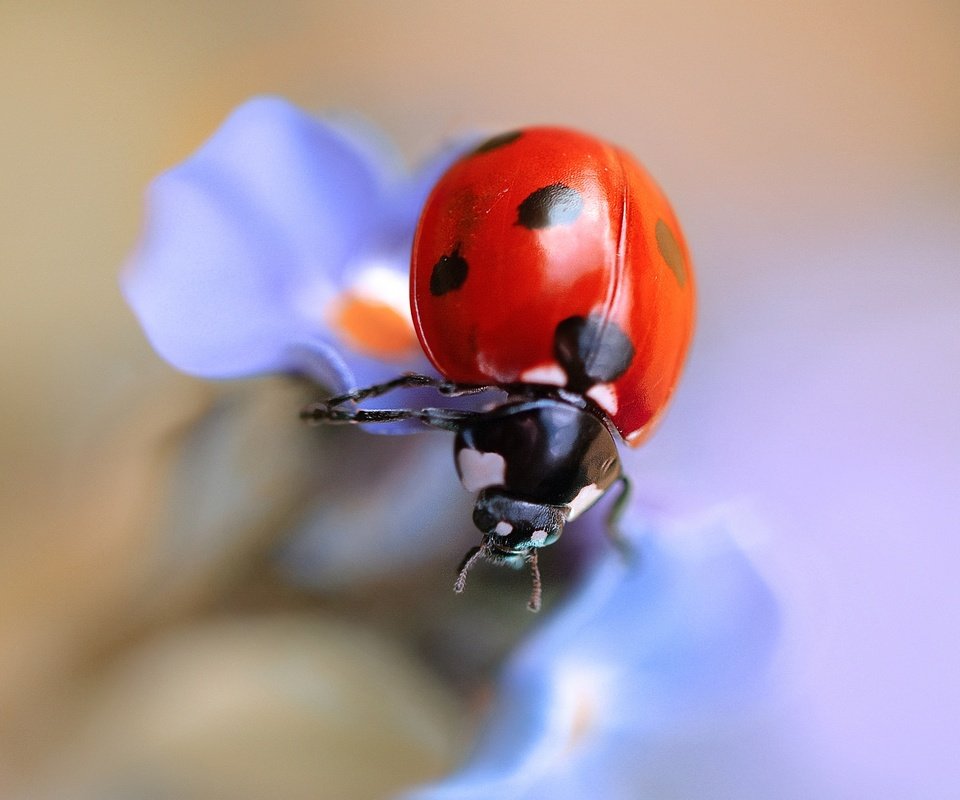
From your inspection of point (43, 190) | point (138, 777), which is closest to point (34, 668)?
point (138, 777)

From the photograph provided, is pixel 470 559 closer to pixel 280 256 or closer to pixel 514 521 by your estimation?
pixel 514 521

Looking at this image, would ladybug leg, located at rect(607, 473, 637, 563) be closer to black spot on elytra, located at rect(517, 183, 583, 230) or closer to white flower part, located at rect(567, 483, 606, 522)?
white flower part, located at rect(567, 483, 606, 522)

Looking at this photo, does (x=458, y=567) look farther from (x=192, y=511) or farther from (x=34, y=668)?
(x=34, y=668)

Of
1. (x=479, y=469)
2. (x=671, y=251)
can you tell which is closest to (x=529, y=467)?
(x=479, y=469)

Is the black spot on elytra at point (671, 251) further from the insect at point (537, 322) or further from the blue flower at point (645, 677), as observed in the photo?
the blue flower at point (645, 677)

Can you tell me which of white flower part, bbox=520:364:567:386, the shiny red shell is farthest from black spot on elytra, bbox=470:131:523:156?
white flower part, bbox=520:364:567:386

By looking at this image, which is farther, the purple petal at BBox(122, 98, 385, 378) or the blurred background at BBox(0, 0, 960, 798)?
the blurred background at BBox(0, 0, 960, 798)

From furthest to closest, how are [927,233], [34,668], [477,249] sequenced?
[927,233] → [34,668] → [477,249]
